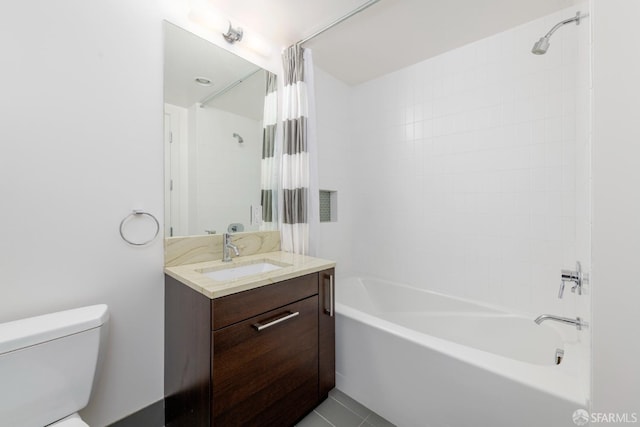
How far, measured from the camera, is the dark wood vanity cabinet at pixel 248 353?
103 centimetres

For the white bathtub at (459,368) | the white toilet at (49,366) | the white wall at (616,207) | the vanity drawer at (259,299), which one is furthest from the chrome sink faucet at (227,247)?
the white wall at (616,207)

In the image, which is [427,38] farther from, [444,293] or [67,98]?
[67,98]

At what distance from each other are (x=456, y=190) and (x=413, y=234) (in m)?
0.51

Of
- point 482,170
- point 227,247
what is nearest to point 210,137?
point 227,247

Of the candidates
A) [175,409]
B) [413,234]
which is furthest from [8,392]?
[413,234]

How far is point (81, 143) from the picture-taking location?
1.10 m

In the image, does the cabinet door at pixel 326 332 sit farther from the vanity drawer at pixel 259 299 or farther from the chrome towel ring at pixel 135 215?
the chrome towel ring at pixel 135 215

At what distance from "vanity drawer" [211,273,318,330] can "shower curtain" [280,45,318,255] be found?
1.52 ft

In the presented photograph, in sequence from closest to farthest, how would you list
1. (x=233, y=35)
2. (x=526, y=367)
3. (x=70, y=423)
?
(x=70, y=423), (x=526, y=367), (x=233, y=35)

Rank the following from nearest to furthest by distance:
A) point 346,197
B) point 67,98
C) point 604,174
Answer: point 604,174 < point 67,98 < point 346,197

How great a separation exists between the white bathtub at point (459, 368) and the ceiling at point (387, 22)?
1.90 m

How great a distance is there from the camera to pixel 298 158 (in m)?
1.81

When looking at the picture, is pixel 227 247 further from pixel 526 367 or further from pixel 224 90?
pixel 526 367

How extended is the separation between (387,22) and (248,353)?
2142mm
